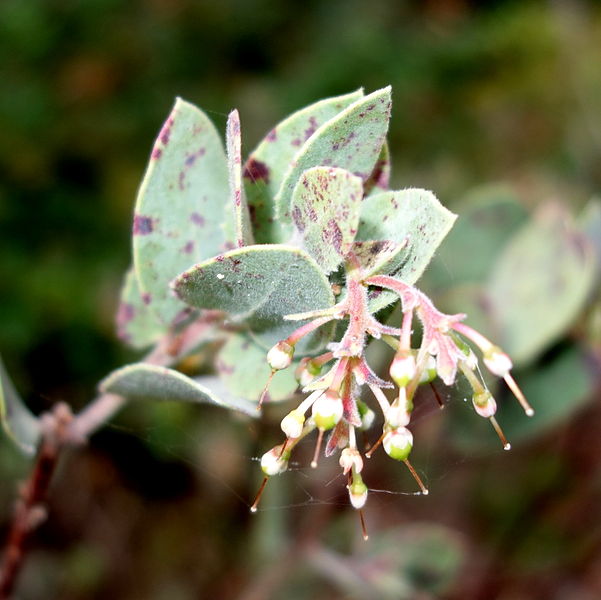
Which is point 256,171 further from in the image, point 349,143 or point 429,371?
point 429,371

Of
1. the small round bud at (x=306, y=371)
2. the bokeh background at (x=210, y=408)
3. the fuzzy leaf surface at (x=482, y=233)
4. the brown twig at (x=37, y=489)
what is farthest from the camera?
the bokeh background at (x=210, y=408)

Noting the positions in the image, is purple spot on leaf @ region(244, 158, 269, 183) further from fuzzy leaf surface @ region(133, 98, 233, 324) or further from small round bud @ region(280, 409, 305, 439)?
small round bud @ region(280, 409, 305, 439)

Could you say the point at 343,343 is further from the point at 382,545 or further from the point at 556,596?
the point at 556,596


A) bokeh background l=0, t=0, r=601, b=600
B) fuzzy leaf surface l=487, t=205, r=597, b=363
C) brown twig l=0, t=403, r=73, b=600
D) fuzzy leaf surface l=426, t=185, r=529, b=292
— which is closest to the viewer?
brown twig l=0, t=403, r=73, b=600

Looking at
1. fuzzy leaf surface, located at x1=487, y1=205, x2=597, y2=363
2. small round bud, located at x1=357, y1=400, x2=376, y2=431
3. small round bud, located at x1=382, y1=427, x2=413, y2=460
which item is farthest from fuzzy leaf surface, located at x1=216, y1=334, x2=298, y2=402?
fuzzy leaf surface, located at x1=487, y1=205, x2=597, y2=363

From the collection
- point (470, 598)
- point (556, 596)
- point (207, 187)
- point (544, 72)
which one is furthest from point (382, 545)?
point (544, 72)

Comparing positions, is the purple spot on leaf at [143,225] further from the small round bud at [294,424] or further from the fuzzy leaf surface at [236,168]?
the small round bud at [294,424]

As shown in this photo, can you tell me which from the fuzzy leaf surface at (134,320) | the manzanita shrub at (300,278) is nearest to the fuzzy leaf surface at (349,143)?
the manzanita shrub at (300,278)
